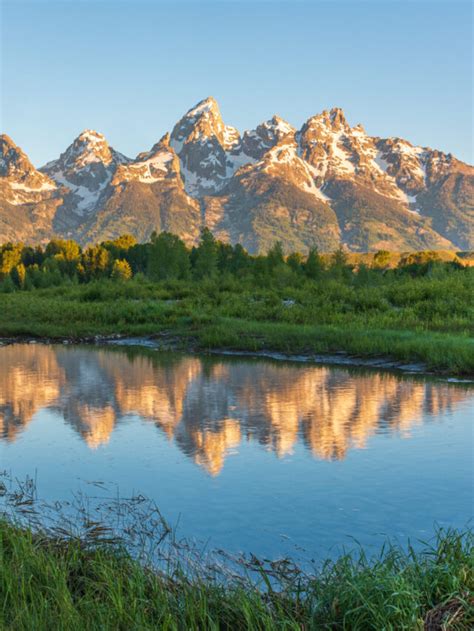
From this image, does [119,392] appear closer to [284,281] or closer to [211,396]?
[211,396]

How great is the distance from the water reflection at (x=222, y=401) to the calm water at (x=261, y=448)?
5 centimetres

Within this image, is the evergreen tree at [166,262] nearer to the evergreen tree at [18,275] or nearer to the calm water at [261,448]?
the evergreen tree at [18,275]

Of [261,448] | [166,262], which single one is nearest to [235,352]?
[261,448]

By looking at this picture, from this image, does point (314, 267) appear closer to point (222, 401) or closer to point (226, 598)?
point (222, 401)

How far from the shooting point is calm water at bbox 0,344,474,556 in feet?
30.2

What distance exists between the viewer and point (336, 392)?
63.1 ft

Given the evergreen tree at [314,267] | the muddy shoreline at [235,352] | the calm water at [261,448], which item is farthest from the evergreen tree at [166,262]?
the calm water at [261,448]

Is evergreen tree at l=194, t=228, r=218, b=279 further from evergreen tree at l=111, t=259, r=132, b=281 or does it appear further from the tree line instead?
evergreen tree at l=111, t=259, r=132, b=281

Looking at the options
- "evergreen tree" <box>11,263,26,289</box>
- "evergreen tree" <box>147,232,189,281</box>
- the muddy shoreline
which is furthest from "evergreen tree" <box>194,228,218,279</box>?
the muddy shoreline

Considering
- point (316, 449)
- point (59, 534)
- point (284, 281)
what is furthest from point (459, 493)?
point (284, 281)

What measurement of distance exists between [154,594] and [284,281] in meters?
55.5

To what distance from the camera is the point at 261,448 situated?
1321cm

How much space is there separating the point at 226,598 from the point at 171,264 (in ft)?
253

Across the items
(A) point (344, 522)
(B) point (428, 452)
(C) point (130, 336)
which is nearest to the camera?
(A) point (344, 522)
